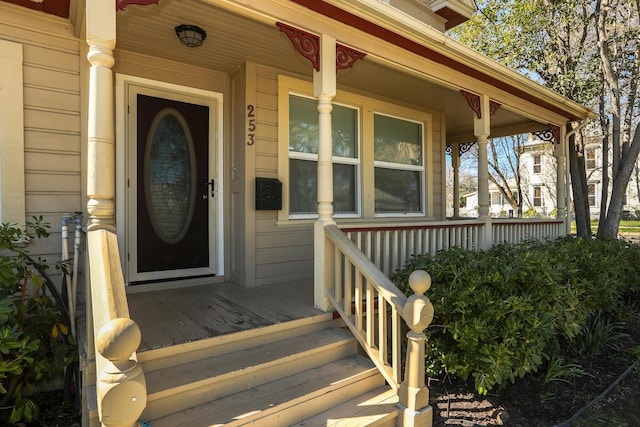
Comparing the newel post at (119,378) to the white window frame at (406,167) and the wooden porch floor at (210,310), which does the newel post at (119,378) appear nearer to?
the wooden porch floor at (210,310)

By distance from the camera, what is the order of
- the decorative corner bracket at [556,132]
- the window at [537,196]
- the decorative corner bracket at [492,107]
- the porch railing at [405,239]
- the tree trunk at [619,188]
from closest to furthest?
the porch railing at [405,239]
the decorative corner bracket at [492,107]
the decorative corner bracket at [556,132]
the tree trunk at [619,188]
the window at [537,196]

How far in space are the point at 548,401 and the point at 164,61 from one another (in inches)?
176

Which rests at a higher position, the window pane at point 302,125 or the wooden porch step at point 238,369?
the window pane at point 302,125

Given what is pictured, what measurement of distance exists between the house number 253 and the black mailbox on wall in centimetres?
43

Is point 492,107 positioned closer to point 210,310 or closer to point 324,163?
point 324,163

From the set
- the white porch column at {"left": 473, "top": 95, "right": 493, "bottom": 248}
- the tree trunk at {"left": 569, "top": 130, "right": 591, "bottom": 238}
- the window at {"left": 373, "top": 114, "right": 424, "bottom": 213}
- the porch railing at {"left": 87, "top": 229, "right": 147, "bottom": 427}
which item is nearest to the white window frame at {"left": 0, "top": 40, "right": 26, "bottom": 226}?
the porch railing at {"left": 87, "top": 229, "right": 147, "bottom": 427}

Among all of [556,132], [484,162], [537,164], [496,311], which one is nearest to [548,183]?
[537,164]

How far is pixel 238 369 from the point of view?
2258mm

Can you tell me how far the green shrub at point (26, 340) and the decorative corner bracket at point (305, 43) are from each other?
2.32 meters

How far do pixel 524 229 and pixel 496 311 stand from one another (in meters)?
3.46

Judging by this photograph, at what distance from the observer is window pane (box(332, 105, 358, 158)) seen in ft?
Result: 16.1

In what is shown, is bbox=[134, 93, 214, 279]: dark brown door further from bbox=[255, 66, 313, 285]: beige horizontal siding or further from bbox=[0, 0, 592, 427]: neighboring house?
bbox=[255, 66, 313, 285]: beige horizontal siding

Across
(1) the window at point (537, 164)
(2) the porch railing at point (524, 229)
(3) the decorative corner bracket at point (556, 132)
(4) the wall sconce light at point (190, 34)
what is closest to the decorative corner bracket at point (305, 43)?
(4) the wall sconce light at point (190, 34)

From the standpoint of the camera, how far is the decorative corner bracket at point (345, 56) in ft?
10.6
